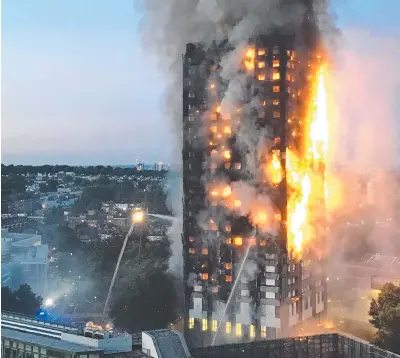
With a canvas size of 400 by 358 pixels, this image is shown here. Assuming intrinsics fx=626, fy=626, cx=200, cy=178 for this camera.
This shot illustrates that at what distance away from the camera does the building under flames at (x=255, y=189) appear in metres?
9.09

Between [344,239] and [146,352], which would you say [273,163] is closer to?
[146,352]

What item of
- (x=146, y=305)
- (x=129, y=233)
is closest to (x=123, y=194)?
(x=129, y=233)

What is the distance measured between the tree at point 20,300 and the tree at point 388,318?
5355 millimetres

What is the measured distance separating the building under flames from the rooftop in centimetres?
383

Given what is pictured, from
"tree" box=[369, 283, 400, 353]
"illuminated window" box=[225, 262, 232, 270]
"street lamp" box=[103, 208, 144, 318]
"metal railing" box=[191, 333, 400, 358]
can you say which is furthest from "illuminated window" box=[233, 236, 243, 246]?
"street lamp" box=[103, 208, 144, 318]

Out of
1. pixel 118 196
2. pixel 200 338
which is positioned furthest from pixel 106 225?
pixel 200 338

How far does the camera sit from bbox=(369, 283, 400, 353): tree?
771cm

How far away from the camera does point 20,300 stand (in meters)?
10.1

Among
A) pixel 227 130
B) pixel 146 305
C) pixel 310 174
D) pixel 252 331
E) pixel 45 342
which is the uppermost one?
pixel 227 130

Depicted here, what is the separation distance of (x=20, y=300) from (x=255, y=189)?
4.23 metres

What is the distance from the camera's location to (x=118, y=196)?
65.7ft

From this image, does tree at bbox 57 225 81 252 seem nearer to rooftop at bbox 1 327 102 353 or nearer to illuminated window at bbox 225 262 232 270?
illuminated window at bbox 225 262 232 270

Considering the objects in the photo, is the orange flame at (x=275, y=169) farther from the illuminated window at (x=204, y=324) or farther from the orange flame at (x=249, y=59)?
the illuminated window at (x=204, y=324)

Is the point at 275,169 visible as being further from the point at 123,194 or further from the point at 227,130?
the point at 123,194
